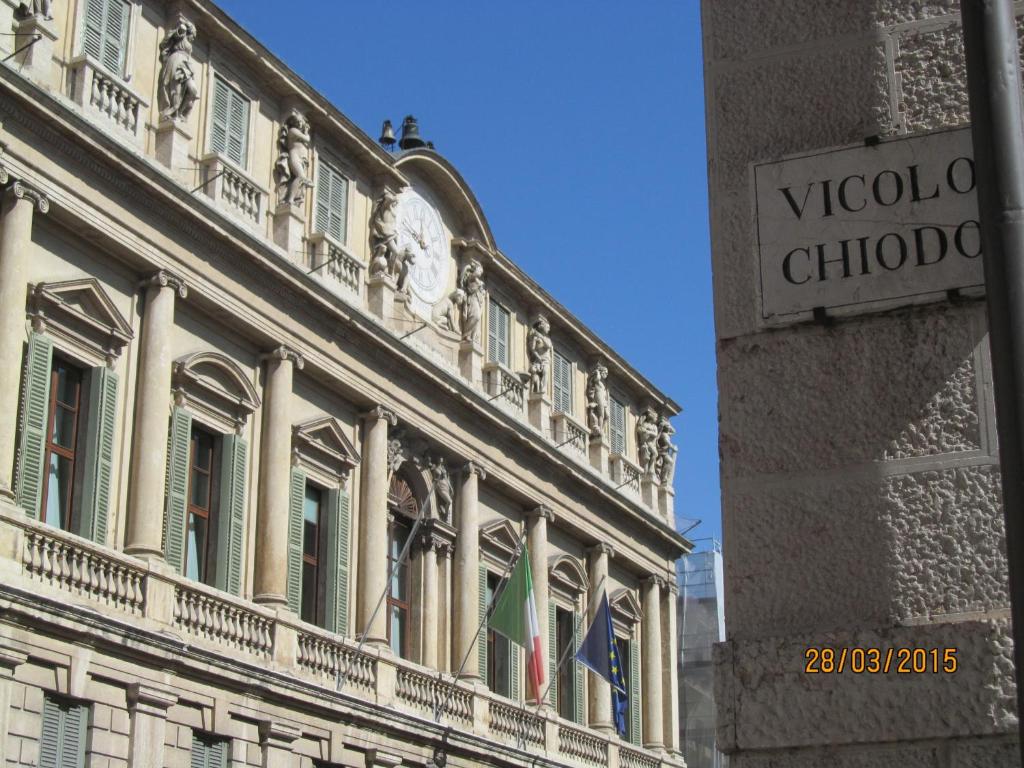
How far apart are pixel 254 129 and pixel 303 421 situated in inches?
163

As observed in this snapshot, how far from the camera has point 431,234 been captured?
28.4 metres

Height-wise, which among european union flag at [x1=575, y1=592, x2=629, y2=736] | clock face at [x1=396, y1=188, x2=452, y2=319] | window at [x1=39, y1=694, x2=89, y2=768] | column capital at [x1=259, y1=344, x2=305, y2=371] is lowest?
window at [x1=39, y1=694, x2=89, y2=768]

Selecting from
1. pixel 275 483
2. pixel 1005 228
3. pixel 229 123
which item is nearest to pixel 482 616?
pixel 275 483

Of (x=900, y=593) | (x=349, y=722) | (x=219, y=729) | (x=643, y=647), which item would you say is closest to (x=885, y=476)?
(x=900, y=593)

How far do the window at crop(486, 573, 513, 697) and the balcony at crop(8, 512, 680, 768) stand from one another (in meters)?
0.55

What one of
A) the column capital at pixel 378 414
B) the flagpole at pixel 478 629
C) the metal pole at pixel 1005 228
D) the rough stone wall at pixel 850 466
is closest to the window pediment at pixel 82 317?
the column capital at pixel 378 414

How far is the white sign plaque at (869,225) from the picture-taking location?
461 centimetres

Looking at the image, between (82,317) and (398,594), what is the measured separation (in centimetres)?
805

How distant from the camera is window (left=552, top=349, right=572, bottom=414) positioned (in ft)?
104

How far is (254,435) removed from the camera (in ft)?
75.3

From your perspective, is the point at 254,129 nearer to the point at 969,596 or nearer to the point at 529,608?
the point at 529,608

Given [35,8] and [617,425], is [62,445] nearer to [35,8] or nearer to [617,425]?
[35,8]

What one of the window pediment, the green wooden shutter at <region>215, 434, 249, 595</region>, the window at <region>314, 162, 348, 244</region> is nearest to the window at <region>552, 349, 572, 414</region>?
the window at <region>314, 162, 348, 244</region>
